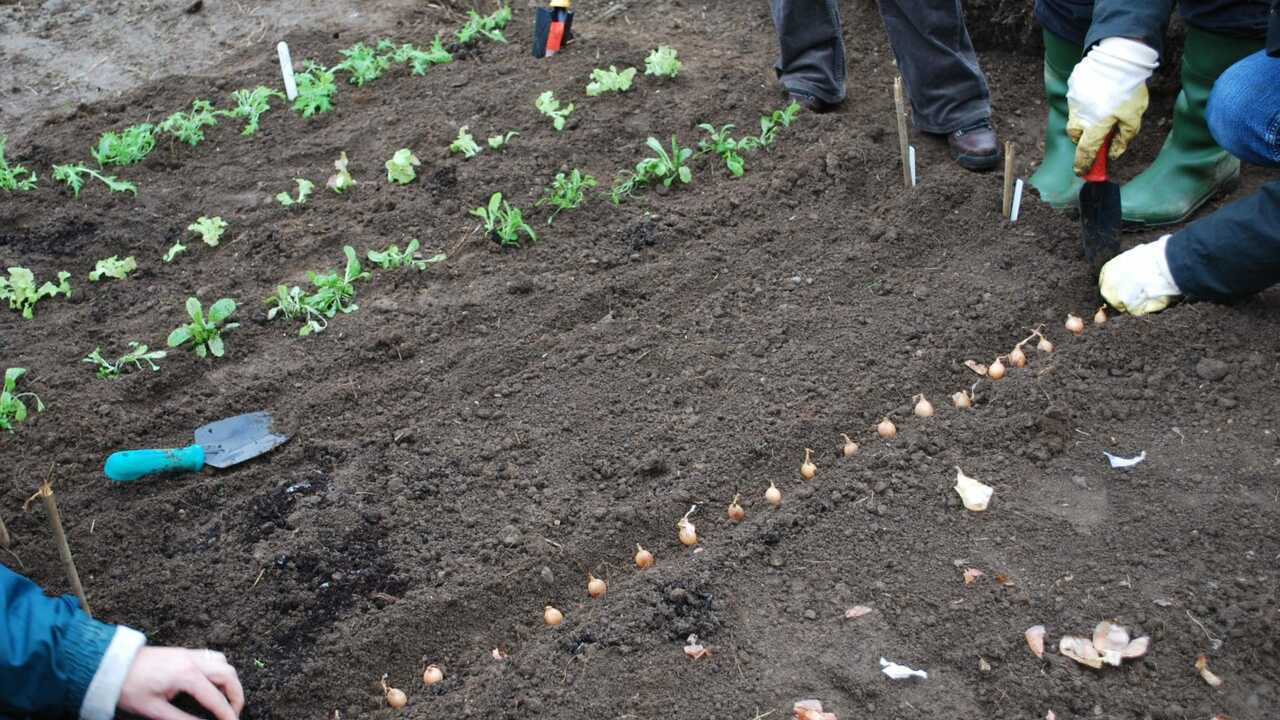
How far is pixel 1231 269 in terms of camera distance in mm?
2777

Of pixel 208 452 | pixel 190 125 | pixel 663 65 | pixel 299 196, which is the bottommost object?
pixel 208 452

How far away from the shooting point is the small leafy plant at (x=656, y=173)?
12.1 ft

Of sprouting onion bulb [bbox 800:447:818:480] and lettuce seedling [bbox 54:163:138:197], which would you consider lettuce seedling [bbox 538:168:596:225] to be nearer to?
sprouting onion bulb [bbox 800:447:818:480]

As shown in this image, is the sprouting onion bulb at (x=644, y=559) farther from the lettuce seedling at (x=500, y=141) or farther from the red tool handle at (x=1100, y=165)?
the lettuce seedling at (x=500, y=141)

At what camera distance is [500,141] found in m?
3.92

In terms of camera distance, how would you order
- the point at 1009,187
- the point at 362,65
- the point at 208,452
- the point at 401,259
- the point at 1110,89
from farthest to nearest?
the point at 362,65 → the point at 401,259 → the point at 1009,187 → the point at 1110,89 → the point at 208,452

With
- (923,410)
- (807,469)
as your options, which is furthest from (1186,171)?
(807,469)

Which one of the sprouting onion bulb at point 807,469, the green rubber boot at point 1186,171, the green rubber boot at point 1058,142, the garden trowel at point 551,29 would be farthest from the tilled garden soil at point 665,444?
the garden trowel at point 551,29

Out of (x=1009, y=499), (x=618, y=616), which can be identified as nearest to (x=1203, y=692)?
(x=1009, y=499)

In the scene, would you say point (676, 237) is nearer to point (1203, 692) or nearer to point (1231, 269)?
point (1231, 269)

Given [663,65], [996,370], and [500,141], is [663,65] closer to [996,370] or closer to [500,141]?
[500,141]

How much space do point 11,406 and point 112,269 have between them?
720mm

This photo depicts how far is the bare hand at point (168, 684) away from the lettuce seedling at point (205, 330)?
4.46 ft

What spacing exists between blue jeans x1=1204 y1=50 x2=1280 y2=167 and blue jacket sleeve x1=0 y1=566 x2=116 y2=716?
2.94m
